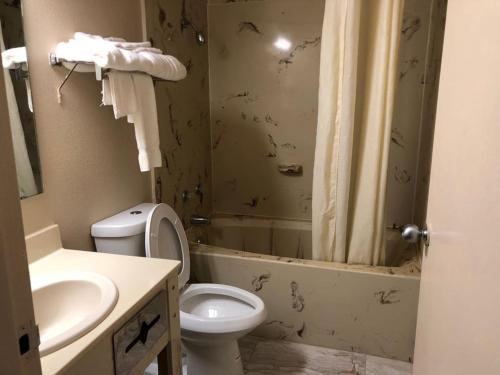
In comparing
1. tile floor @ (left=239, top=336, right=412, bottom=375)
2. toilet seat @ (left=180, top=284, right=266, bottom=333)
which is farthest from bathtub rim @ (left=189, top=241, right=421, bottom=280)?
tile floor @ (left=239, top=336, right=412, bottom=375)

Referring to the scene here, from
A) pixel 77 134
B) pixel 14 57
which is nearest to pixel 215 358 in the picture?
pixel 77 134

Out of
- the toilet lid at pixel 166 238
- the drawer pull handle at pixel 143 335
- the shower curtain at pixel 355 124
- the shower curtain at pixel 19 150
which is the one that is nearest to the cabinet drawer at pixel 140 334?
the drawer pull handle at pixel 143 335

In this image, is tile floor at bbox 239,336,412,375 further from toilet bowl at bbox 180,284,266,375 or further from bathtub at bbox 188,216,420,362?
toilet bowl at bbox 180,284,266,375

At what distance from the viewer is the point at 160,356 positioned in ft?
4.15

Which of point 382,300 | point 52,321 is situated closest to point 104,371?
point 52,321

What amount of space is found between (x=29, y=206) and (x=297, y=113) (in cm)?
200

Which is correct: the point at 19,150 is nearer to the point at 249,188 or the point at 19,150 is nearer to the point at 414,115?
the point at 249,188

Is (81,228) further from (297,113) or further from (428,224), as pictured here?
(297,113)

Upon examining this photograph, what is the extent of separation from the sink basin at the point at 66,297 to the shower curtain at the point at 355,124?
1.25 m

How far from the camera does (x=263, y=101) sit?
289cm

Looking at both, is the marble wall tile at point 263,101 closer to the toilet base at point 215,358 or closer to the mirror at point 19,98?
the toilet base at point 215,358

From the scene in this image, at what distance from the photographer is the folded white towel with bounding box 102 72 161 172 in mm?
1398

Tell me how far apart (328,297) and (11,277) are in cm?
180

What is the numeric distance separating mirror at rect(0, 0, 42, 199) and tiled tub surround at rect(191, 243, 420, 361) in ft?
3.63
